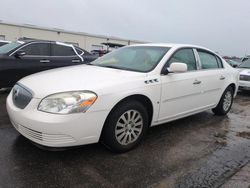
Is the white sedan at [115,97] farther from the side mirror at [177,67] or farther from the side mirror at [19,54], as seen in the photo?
the side mirror at [19,54]

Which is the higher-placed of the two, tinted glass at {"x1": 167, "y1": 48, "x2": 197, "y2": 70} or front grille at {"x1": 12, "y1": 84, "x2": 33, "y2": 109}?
tinted glass at {"x1": 167, "y1": 48, "x2": 197, "y2": 70}

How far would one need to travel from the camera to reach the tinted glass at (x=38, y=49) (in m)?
6.35

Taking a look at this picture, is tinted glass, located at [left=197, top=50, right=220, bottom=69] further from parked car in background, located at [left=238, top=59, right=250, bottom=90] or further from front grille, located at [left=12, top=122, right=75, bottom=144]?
parked car in background, located at [left=238, top=59, right=250, bottom=90]

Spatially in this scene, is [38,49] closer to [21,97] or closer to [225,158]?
[21,97]

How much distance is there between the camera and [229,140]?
398 cm

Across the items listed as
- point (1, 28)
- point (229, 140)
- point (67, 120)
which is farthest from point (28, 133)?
point (1, 28)

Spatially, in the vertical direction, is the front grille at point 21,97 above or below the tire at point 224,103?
above

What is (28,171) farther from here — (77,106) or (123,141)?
(123,141)

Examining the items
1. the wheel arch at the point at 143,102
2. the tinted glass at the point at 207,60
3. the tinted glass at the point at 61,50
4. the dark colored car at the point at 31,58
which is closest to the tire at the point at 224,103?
the tinted glass at the point at 207,60

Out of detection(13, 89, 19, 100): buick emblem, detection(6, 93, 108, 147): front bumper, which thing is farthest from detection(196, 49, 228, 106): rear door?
detection(13, 89, 19, 100): buick emblem

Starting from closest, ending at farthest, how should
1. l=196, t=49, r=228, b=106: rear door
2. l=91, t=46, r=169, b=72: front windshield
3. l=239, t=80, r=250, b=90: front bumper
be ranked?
1. l=91, t=46, r=169, b=72: front windshield
2. l=196, t=49, r=228, b=106: rear door
3. l=239, t=80, r=250, b=90: front bumper

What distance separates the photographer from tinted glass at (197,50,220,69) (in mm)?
4526

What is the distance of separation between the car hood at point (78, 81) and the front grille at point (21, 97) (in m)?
0.07

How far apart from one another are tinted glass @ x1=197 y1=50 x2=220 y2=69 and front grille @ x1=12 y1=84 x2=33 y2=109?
120 inches
